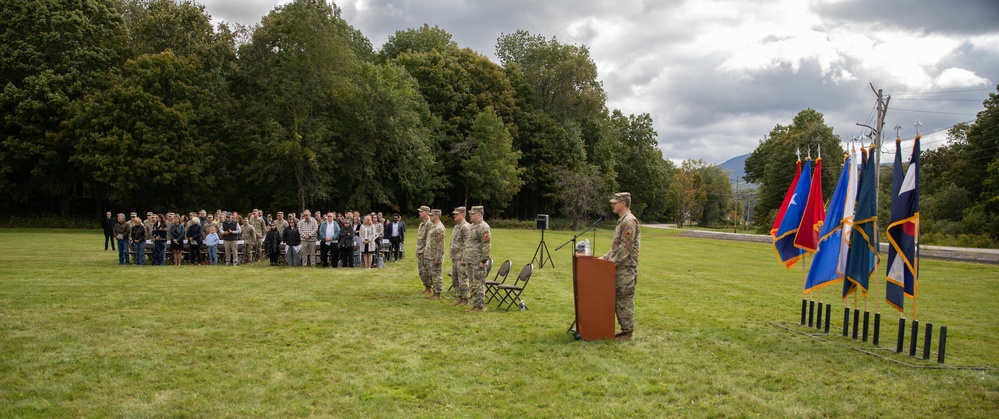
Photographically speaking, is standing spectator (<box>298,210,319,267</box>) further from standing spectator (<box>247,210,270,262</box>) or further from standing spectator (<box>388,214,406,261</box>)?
standing spectator (<box>388,214,406,261</box>)

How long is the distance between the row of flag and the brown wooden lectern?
12.9ft

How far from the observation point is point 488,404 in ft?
20.3

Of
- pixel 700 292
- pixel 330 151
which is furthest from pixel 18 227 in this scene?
pixel 700 292

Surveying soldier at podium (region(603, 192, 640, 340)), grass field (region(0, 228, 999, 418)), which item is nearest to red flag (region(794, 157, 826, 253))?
grass field (region(0, 228, 999, 418))

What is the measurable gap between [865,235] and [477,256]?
6.80 metres

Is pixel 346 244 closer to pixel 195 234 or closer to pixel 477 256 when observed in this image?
pixel 195 234

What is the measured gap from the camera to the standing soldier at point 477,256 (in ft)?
39.1

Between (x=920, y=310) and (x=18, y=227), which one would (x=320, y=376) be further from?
(x=18, y=227)

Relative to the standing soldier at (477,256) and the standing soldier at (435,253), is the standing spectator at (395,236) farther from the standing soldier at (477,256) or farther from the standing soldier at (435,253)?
the standing soldier at (477,256)

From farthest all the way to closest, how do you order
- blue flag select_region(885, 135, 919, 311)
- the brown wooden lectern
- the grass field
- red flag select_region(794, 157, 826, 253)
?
red flag select_region(794, 157, 826, 253), the brown wooden lectern, blue flag select_region(885, 135, 919, 311), the grass field

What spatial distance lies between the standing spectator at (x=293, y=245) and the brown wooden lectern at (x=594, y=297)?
45.7ft

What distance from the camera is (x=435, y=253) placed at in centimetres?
1341

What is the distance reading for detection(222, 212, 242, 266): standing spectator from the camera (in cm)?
2032

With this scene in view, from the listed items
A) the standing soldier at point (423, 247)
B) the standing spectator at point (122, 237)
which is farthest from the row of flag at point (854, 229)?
the standing spectator at point (122, 237)
